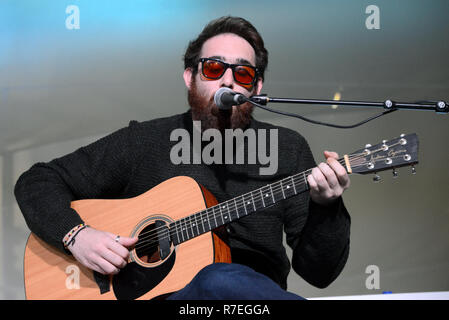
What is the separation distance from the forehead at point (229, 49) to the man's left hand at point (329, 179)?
0.69 m

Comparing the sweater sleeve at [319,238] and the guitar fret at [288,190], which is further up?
the guitar fret at [288,190]

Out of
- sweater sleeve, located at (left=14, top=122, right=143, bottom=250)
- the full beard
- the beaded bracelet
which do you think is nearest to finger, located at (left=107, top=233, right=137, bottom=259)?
the beaded bracelet

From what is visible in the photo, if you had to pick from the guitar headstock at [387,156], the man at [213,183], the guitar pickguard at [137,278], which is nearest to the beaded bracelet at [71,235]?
the man at [213,183]

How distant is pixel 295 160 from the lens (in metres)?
1.94

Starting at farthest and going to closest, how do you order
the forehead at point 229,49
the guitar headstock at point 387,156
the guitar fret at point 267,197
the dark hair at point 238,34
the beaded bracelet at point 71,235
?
the dark hair at point 238,34
the forehead at point 229,49
the beaded bracelet at point 71,235
the guitar fret at point 267,197
the guitar headstock at point 387,156

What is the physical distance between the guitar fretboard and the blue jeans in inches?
12.9

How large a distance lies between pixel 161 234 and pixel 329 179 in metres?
0.67

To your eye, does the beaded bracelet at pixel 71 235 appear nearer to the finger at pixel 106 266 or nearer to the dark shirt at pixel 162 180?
the dark shirt at pixel 162 180

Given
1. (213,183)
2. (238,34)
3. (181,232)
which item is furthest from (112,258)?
(238,34)

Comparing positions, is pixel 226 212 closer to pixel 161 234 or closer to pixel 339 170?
pixel 161 234

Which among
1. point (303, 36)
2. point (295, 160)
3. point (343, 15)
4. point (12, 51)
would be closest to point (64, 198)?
point (295, 160)

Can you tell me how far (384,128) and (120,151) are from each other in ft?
7.47

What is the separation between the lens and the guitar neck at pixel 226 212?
5.04ft

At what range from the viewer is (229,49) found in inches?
75.9
